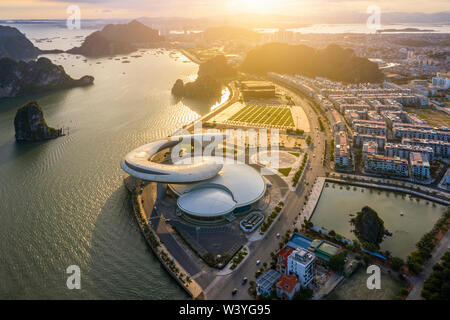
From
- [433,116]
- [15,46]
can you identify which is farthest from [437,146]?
[15,46]

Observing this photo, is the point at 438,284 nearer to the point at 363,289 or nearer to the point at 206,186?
the point at 363,289

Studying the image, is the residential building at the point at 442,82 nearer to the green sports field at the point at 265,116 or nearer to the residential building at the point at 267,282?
the green sports field at the point at 265,116

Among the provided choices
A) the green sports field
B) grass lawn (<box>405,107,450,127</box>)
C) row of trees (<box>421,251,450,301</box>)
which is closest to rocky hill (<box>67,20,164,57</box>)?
the green sports field

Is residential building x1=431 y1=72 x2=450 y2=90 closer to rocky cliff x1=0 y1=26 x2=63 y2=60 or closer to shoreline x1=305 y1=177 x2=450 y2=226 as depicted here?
shoreline x1=305 y1=177 x2=450 y2=226

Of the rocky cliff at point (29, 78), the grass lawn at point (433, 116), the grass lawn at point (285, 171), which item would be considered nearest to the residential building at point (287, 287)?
the grass lawn at point (285, 171)
